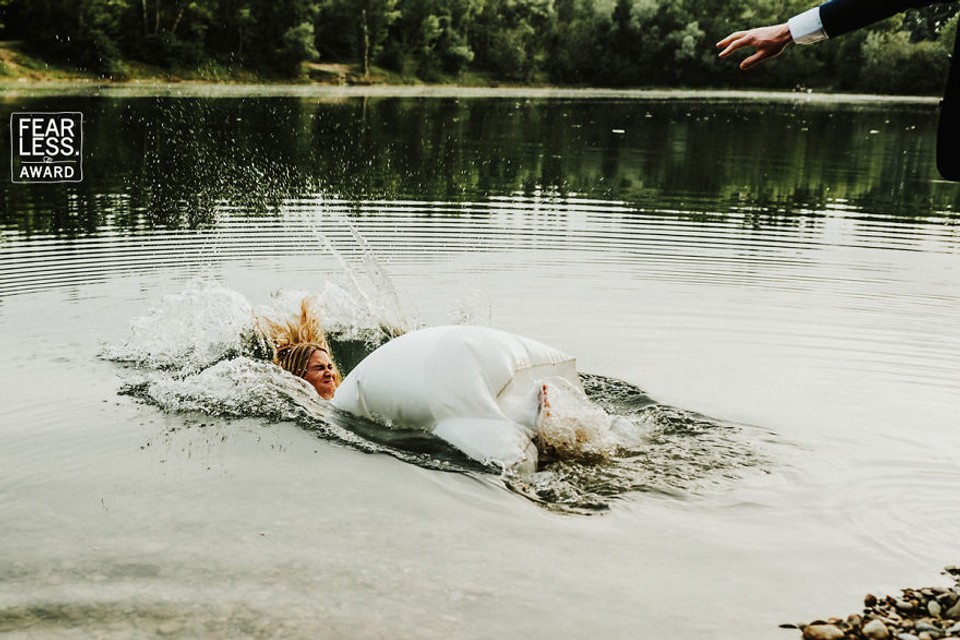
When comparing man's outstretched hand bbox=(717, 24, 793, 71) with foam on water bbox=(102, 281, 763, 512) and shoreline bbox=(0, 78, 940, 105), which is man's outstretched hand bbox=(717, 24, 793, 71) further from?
shoreline bbox=(0, 78, 940, 105)

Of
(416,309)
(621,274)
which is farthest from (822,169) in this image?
(416,309)

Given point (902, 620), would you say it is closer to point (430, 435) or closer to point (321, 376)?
point (430, 435)

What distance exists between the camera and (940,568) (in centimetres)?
571

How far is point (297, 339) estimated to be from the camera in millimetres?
9445

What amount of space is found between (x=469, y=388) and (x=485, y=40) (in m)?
99.9

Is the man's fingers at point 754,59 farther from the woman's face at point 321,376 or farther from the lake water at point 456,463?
the woman's face at point 321,376

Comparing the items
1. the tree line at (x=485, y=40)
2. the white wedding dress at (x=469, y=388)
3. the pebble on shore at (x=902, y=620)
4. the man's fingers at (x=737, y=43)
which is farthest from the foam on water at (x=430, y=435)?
the tree line at (x=485, y=40)

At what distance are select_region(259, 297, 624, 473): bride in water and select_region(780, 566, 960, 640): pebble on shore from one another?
94.6 inches

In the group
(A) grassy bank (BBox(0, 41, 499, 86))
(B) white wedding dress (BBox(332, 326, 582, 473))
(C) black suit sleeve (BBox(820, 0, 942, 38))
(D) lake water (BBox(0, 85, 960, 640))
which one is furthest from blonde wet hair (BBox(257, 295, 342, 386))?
(A) grassy bank (BBox(0, 41, 499, 86))

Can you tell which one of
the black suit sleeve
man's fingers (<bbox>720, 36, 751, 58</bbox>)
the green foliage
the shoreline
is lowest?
man's fingers (<bbox>720, 36, 751, 58</bbox>)

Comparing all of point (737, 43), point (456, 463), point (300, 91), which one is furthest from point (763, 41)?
point (300, 91)

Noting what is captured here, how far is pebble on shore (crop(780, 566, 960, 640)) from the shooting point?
4922mm

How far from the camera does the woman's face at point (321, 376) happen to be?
880 cm

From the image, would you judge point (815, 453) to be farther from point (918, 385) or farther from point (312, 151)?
point (312, 151)
